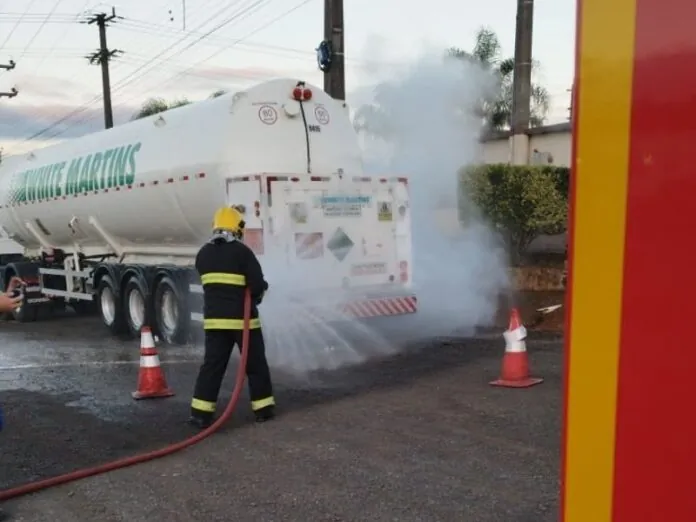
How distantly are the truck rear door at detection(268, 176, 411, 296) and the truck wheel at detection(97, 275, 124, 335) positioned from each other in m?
4.71

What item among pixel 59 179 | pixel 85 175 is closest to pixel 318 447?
pixel 85 175

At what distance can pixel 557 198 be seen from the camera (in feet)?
44.9

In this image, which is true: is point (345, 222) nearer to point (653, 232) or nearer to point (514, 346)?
point (514, 346)

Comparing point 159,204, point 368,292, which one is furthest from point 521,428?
point 159,204

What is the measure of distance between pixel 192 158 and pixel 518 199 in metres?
6.21

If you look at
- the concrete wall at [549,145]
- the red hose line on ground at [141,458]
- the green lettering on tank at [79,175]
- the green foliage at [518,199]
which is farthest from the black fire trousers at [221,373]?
the concrete wall at [549,145]

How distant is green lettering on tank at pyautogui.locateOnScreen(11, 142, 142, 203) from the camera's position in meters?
11.7

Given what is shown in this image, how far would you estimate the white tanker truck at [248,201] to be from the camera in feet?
30.8

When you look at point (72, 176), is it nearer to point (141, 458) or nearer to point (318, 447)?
point (141, 458)

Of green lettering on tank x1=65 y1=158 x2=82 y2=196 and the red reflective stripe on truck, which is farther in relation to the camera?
green lettering on tank x1=65 y1=158 x2=82 y2=196

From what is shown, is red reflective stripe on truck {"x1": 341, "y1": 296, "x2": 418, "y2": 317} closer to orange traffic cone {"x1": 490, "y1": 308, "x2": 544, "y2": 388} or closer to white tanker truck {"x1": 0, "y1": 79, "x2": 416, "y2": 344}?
white tanker truck {"x1": 0, "y1": 79, "x2": 416, "y2": 344}

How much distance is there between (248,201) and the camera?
9227 millimetres

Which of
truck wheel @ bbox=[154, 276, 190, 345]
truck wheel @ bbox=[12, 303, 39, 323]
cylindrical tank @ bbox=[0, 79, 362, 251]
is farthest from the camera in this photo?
truck wheel @ bbox=[12, 303, 39, 323]

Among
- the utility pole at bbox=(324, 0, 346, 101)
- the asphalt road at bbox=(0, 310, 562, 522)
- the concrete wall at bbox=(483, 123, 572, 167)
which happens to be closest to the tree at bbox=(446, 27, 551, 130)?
the concrete wall at bbox=(483, 123, 572, 167)
